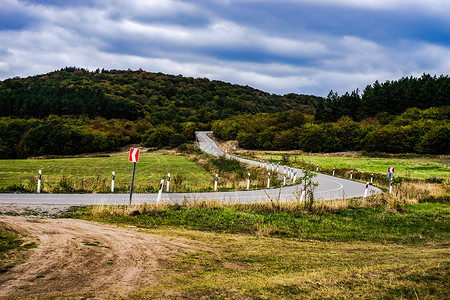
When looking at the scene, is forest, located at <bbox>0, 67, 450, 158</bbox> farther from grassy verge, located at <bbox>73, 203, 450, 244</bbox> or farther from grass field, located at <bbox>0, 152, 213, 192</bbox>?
grassy verge, located at <bbox>73, 203, 450, 244</bbox>

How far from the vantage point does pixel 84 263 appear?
209 inches

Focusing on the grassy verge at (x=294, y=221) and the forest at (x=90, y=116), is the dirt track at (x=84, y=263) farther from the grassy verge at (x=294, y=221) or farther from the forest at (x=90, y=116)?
the forest at (x=90, y=116)

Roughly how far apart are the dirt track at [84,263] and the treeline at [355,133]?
248ft

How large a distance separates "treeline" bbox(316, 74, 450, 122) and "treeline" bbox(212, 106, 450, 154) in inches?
217

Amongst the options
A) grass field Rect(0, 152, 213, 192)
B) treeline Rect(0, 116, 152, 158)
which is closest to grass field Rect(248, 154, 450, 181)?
grass field Rect(0, 152, 213, 192)

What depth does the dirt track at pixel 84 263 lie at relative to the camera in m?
4.19

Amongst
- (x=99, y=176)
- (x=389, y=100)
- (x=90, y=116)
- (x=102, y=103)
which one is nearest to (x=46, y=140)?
(x=99, y=176)

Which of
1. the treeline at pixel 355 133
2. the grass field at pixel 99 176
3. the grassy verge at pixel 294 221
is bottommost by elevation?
the grass field at pixel 99 176

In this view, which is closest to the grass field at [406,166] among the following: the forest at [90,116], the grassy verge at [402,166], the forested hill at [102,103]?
the grassy verge at [402,166]

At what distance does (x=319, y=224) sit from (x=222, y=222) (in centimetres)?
379

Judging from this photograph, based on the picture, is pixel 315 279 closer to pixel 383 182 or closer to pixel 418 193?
pixel 418 193

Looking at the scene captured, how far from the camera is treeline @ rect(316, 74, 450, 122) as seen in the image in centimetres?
9346

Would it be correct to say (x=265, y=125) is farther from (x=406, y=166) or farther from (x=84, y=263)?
(x=84, y=263)

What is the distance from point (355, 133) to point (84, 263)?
88.7 metres
